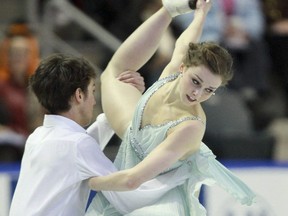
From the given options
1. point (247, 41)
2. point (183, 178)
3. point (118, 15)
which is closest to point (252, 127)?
point (247, 41)

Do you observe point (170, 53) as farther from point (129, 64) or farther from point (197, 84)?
point (197, 84)

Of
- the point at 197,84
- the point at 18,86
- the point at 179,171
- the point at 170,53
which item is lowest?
the point at 170,53

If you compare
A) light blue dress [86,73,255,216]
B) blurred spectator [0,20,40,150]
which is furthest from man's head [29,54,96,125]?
blurred spectator [0,20,40,150]

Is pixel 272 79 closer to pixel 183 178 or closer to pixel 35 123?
pixel 35 123

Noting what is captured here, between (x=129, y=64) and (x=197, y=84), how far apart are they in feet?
1.64

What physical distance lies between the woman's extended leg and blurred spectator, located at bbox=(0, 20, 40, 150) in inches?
101

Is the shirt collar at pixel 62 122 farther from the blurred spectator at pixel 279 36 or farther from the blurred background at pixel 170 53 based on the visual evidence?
the blurred spectator at pixel 279 36

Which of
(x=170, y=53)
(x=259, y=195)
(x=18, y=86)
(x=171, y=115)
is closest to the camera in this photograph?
(x=171, y=115)

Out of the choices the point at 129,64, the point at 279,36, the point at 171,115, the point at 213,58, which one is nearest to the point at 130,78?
the point at 129,64

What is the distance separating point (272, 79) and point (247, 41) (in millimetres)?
565

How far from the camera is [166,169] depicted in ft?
12.2

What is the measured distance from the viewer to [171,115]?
3736 mm

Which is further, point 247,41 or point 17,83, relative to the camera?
point 247,41

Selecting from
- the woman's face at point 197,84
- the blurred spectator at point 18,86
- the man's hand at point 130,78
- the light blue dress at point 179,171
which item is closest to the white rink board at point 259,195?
the blurred spectator at point 18,86
